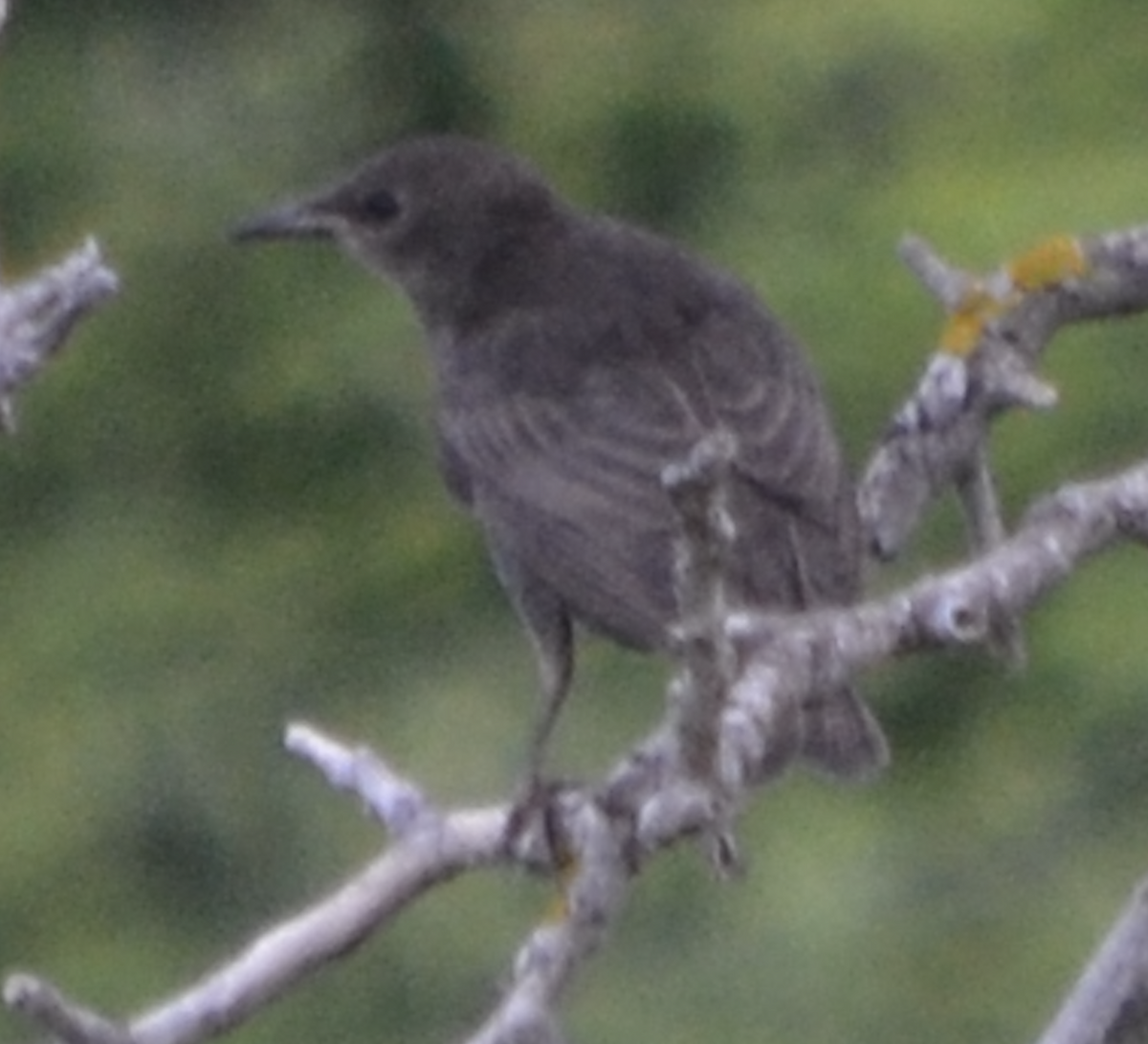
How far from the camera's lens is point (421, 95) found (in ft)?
39.1

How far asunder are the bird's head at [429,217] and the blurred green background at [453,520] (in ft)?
4.82

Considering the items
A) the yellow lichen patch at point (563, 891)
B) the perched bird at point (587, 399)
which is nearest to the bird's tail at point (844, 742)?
the perched bird at point (587, 399)

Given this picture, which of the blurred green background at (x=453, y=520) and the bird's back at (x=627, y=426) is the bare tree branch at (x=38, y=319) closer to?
the bird's back at (x=627, y=426)

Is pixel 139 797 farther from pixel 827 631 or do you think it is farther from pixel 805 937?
pixel 827 631

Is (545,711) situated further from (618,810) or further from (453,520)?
(453,520)

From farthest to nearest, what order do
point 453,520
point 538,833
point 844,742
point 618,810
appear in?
point 453,520, point 844,742, point 538,833, point 618,810

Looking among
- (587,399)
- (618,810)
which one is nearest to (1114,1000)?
(618,810)

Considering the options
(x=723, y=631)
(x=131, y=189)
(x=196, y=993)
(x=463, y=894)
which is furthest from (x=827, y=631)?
(x=131, y=189)

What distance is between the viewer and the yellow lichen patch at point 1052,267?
21.1 ft

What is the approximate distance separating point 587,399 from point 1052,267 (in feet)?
2.26

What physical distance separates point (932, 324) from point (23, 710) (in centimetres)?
217

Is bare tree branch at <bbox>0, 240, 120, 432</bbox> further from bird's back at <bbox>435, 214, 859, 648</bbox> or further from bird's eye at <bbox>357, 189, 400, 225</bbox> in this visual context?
bird's eye at <bbox>357, 189, 400, 225</bbox>

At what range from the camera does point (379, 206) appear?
7398 mm

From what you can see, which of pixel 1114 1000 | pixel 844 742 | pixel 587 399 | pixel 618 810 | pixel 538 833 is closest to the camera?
pixel 618 810
